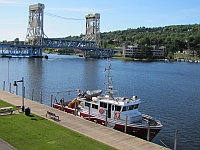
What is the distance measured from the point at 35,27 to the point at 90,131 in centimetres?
15694

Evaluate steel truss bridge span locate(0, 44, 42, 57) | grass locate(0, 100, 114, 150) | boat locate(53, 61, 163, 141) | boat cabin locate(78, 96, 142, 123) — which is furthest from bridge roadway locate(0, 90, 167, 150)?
steel truss bridge span locate(0, 44, 42, 57)

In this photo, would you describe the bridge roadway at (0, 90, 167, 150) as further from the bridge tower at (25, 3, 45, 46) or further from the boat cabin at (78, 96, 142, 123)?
the bridge tower at (25, 3, 45, 46)

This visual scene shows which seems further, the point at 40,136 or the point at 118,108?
the point at 118,108

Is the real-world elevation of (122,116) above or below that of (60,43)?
below

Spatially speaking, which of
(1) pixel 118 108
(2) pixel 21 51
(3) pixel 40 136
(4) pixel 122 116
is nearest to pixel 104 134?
(3) pixel 40 136

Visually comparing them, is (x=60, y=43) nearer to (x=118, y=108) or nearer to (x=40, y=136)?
(x=118, y=108)

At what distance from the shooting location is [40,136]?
18.9 meters

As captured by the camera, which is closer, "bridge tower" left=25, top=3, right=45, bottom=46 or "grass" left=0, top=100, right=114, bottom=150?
"grass" left=0, top=100, right=114, bottom=150

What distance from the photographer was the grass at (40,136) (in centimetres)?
1733

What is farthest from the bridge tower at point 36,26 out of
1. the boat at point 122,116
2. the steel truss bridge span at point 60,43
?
the boat at point 122,116

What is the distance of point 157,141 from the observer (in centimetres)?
2567

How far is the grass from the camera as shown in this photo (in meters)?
17.3

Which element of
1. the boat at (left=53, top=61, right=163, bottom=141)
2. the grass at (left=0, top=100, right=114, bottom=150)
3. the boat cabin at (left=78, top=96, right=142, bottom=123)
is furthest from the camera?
the boat cabin at (left=78, top=96, right=142, bottom=123)

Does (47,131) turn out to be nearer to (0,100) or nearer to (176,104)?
(0,100)
